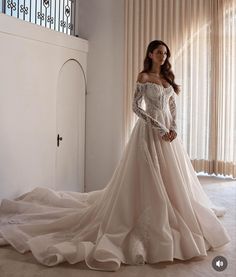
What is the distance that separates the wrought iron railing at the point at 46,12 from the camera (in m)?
4.79

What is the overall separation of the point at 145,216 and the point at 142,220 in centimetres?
4

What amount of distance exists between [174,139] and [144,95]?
0.45 meters

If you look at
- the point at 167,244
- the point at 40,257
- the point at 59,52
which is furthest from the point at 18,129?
the point at 167,244

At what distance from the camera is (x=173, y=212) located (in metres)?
3.14

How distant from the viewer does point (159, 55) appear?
11.5 ft

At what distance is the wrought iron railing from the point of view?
479cm

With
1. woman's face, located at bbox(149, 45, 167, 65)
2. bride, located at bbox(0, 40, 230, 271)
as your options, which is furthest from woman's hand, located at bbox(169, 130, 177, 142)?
woman's face, located at bbox(149, 45, 167, 65)

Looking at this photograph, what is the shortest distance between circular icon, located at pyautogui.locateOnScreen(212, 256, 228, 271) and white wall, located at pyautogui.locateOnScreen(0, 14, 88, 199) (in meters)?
2.59

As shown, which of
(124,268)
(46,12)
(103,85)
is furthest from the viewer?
(103,85)

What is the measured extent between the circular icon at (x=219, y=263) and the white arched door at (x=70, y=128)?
308 centimetres

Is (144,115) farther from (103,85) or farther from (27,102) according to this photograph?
(103,85)

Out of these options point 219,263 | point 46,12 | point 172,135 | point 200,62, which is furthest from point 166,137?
point 46,12

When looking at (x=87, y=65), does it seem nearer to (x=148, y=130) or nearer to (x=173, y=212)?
(x=148, y=130)

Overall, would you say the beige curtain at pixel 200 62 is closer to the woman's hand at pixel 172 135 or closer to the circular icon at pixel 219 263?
the woman's hand at pixel 172 135
